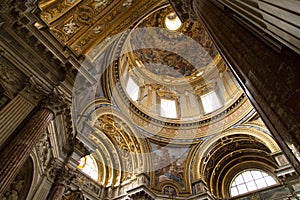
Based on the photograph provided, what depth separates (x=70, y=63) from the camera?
6.77m

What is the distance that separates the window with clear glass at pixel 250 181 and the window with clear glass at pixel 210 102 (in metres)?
4.24

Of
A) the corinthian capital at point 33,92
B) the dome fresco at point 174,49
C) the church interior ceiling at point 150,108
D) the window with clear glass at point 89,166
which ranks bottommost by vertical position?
the corinthian capital at point 33,92

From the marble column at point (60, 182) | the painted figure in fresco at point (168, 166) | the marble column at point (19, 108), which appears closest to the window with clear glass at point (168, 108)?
the painted figure in fresco at point (168, 166)

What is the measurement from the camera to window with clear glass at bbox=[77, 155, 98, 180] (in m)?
9.94

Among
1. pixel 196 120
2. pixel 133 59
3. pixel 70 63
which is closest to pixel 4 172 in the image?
pixel 70 63

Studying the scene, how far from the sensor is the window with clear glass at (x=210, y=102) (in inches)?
528

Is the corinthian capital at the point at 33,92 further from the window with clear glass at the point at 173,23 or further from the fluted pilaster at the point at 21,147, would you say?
the window with clear glass at the point at 173,23

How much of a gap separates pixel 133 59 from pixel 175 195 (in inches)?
372

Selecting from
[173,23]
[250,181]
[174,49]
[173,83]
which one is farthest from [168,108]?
[173,23]

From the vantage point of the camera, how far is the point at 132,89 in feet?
45.4

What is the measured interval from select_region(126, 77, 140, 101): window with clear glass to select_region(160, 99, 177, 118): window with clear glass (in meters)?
2.02

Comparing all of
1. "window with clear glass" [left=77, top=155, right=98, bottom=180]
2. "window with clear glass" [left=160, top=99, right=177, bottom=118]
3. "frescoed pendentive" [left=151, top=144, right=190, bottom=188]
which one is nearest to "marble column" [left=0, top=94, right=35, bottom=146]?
"window with clear glass" [left=77, top=155, right=98, bottom=180]

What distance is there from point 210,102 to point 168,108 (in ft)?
9.71

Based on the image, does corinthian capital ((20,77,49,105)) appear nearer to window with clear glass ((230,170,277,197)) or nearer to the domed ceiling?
the domed ceiling
